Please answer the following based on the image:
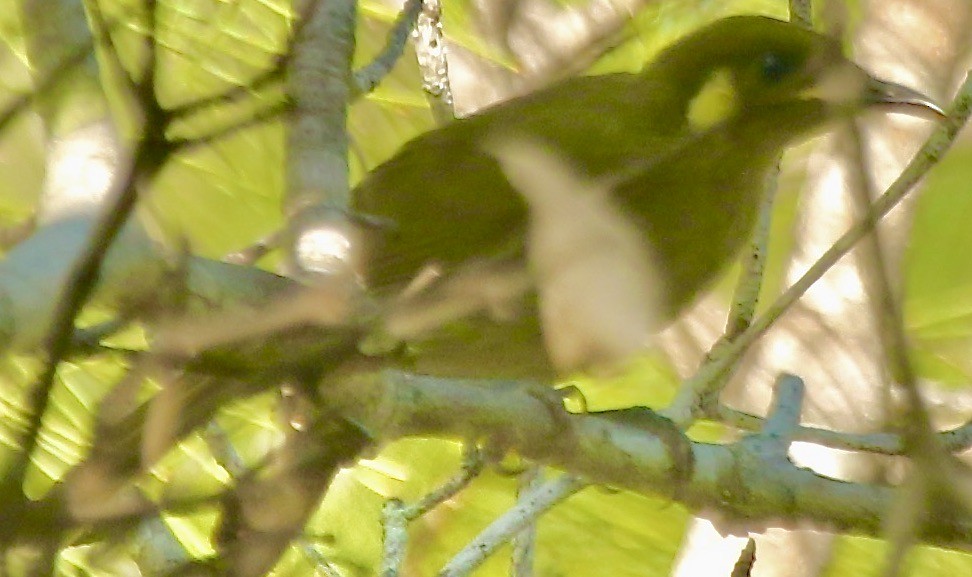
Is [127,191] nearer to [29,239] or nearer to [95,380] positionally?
[29,239]

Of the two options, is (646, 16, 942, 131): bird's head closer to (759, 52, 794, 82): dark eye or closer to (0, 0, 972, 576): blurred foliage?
(759, 52, 794, 82): dark eye

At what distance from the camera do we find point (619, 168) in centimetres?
169

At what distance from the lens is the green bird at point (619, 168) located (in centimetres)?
166

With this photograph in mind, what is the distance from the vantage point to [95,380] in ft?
6.10

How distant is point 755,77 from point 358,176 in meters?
0.77

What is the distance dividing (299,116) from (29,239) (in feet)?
2.04

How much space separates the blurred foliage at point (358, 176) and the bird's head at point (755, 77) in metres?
0.16

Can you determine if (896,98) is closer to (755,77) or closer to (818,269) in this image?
(755,77)

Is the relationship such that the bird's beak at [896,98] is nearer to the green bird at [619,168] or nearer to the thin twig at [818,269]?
the green bird at [619,168]

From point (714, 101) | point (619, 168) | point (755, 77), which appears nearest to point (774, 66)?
point (755, 77)

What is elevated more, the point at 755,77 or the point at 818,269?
the point at 755,77

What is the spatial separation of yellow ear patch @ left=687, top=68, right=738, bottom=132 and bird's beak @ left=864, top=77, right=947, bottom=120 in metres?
0.21

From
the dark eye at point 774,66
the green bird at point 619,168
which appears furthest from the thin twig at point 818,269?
the dark eye at point 774,66

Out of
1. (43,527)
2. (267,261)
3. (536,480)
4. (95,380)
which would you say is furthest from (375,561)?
(43,527)
